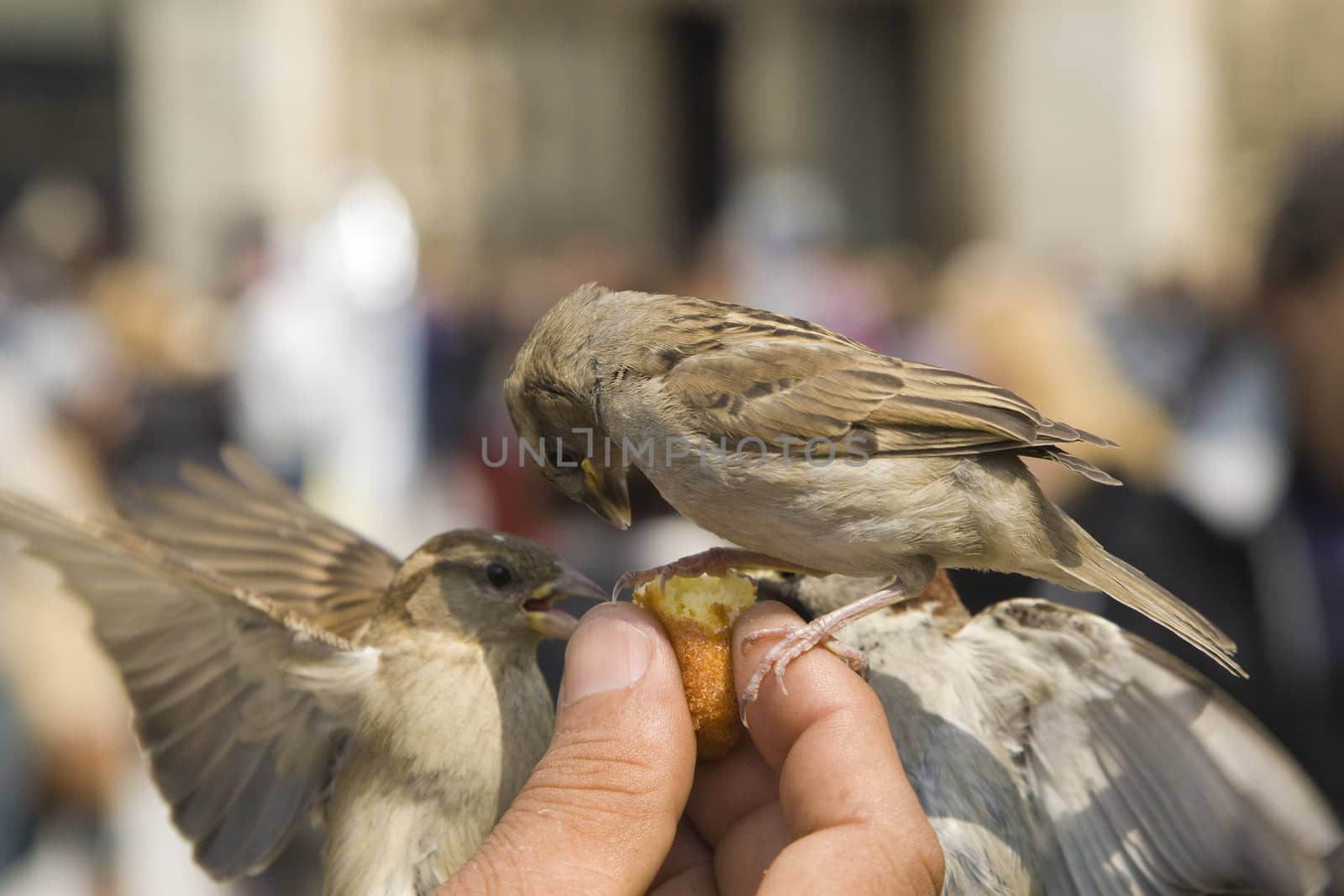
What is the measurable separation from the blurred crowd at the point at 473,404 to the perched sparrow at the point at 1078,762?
1315mm

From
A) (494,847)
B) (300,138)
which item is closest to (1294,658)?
(494,847)

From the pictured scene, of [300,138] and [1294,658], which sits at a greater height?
[300,138]

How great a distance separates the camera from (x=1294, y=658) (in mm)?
4105

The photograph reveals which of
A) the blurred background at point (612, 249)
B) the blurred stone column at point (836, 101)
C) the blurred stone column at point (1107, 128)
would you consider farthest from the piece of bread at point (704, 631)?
the blurred stone column at point (836, 101)

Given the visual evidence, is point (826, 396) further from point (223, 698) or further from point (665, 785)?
point (223, 698)

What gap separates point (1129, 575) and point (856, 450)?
562 millimetres

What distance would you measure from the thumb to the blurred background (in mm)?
1772

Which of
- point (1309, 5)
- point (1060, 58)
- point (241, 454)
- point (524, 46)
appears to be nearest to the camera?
point (241, 454)

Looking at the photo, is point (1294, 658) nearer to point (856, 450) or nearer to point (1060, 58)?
point (856, 450)

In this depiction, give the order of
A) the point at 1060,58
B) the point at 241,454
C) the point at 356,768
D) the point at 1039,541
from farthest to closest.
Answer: the point at 1060,58 → the point at 241,454 → the point at 356,768 → the point at 1039,541

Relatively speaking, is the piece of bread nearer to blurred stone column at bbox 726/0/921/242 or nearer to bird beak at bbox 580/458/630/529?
bird beak at bbox 580/458/630/529

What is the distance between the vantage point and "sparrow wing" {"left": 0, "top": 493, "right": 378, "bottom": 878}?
256 cm

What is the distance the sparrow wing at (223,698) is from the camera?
2559 millimetres

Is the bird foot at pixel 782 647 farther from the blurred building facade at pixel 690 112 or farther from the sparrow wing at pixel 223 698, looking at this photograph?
the blurred building facade at pixel 690 112
